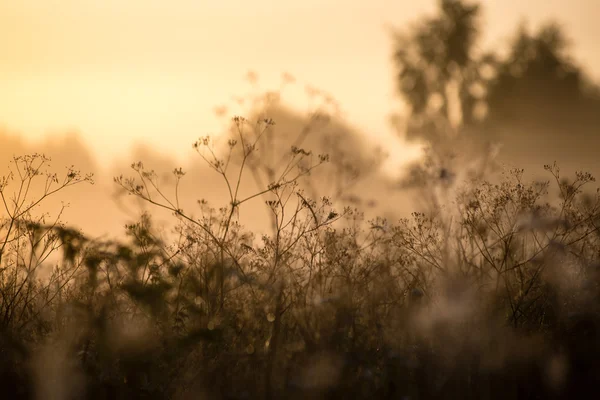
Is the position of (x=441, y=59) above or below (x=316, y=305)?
above

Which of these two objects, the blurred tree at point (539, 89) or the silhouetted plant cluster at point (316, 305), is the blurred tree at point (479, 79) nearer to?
the blurred tree at point (539, 89)

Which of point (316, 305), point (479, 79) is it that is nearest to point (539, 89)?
point (479, 79)

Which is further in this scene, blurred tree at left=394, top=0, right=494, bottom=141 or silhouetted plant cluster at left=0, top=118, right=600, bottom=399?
blurred tree at left=394, top=0, right=494, bottom=141

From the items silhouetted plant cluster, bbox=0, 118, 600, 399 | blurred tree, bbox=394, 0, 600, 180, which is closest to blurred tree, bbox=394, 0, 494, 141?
blurred tree, bbox=394, 0, 600, 180

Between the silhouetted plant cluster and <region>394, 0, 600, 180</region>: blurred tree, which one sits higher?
<region>394, 0, 600, 180</region>: blurred tree

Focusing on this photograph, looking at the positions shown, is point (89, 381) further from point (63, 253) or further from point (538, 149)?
point (538, 149)

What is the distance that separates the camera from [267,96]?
9039 mm

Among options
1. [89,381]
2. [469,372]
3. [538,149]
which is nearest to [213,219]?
[89,381]

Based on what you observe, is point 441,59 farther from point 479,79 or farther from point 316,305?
point 316,305

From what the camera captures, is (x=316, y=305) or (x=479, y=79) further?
(x=479, y=79)

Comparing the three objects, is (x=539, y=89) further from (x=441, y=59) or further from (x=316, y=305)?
(x=316, y=305)

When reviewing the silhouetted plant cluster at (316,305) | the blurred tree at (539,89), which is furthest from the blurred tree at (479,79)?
the silhouetted plant cluster at (316,305)

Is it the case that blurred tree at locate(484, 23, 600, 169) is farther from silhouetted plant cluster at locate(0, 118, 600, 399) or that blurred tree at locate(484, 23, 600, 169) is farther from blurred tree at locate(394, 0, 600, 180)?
silhouetted plant cluster at locate(0, 118, 600, 399)

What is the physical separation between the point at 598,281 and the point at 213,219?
4.16 meters
